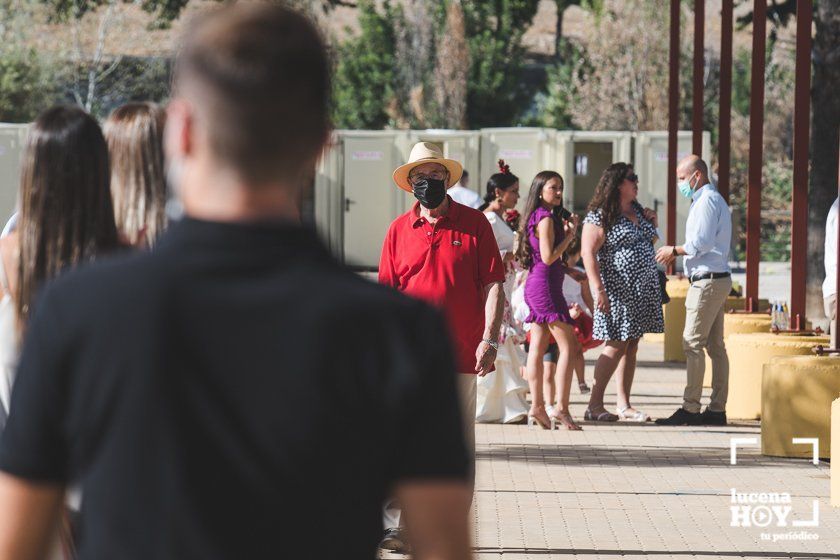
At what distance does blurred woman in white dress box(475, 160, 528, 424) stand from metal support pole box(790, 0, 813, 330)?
1.96 m

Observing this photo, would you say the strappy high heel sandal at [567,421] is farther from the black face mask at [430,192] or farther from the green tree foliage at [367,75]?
the green tree foliage at [367,75]

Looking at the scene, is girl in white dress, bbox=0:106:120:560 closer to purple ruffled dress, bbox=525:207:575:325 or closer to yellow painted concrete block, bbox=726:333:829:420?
purple ruffled dress, bbox=525:207:575:325

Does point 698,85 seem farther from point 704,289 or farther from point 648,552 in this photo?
point 648,552

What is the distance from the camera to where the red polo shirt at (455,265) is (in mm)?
6762

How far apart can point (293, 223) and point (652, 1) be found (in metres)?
46.8

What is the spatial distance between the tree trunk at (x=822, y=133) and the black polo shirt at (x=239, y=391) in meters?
14.9

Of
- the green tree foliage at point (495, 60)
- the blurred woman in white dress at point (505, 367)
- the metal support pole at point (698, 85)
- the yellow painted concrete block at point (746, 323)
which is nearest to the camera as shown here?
the blurred woman in white dress at point (505, 367)

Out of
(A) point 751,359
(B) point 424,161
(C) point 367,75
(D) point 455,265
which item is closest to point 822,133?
(A) point 751,359

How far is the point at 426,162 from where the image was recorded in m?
7.13

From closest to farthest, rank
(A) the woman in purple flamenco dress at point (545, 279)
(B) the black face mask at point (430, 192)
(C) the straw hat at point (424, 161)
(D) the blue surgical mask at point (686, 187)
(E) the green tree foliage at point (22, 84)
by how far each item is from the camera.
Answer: (B) the black face mask at point (430, 192)
(C) the straw hat at point (424, 161)
(A) the woman in purple flamenco dress at point (545, 279)
(D) the blue surgical mask at point (686, 187)
(E) the green tree foliage at point (22, 84)

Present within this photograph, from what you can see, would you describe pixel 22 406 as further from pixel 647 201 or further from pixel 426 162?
pixel 647 201

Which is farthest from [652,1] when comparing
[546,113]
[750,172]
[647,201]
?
[750,172]

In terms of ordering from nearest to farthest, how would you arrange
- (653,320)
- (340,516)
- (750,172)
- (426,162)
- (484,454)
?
(340,516), (426,162), (484,454), (653,320), (750,172)

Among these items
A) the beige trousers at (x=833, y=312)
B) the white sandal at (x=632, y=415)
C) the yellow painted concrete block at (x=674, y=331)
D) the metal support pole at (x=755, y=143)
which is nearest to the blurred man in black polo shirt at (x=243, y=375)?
the beige trousers at (x=833, y=312)
